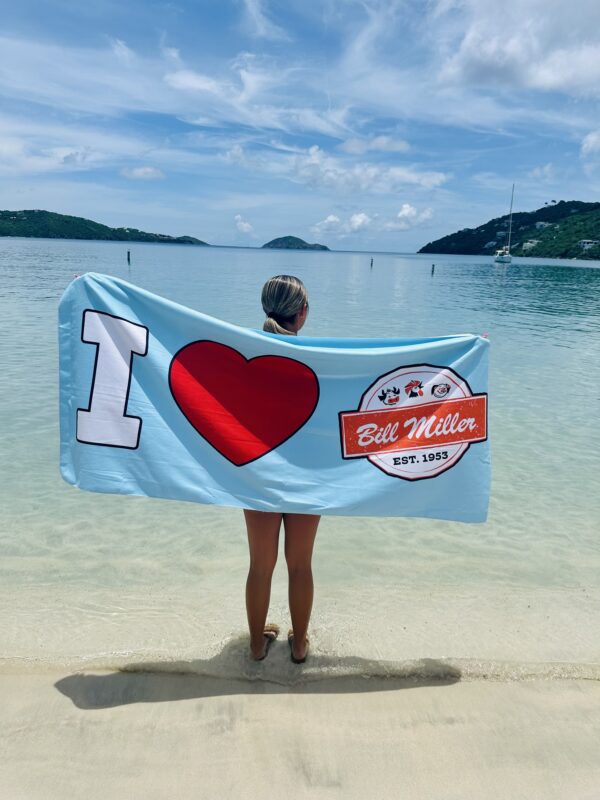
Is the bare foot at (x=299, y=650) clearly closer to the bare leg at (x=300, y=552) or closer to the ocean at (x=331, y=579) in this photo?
the ocean at (x=331, y=579)

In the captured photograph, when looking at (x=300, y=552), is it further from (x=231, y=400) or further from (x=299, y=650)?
(x=231, y=400)

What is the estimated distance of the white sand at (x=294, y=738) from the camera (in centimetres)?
259

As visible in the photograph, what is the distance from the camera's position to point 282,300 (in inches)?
118

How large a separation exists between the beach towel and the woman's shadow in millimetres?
1029

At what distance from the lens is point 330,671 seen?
3.43 m

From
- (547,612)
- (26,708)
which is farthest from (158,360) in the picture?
(547,612)

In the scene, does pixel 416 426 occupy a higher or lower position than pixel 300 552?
higher

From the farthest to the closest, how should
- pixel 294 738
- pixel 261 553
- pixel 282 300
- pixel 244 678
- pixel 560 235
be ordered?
pixel 560 235, pixel 244 678, pixel 261 553, pixel 282 300, pixel 294 738

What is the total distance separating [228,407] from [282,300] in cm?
69

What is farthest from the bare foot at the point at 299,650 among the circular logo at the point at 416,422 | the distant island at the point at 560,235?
the distant island at the point at 560,235

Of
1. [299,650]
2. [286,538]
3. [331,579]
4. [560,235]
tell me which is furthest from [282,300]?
[560,235]

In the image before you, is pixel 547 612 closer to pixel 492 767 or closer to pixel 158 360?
pixel 492 767

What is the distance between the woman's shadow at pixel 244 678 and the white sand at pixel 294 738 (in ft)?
0.04

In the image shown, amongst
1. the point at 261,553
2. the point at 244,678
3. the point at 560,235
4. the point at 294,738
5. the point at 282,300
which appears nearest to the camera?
the point at 294,738
